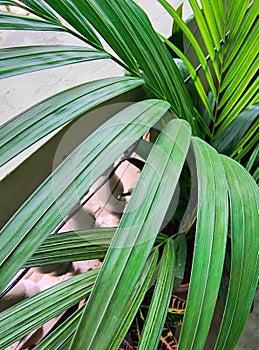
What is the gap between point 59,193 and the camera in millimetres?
338

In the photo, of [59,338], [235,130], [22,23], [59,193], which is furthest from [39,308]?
[235,130]

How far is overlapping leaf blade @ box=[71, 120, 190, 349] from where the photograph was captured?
0.99 feet

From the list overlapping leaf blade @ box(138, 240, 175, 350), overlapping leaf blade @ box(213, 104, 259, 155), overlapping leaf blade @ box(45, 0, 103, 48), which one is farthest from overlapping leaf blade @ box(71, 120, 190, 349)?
overlapping leaf blade @ box(213, 104, 259, 155)

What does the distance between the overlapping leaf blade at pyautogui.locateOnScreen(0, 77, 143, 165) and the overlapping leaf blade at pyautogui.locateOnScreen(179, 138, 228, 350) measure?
14 cm

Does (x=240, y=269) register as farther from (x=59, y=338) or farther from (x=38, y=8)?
(x=38, y=8)

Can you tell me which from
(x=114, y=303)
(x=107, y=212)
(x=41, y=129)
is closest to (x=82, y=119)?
(x=107, y=212)

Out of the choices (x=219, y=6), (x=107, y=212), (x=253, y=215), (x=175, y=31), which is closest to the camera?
(x=253, y=215)

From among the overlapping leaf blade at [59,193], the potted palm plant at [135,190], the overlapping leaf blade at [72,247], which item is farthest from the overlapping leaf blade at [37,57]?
the overlapping leaf blade at [72,247]

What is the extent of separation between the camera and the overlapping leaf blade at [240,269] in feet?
1.28

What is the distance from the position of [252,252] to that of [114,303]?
0.16 metres

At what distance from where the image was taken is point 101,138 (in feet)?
1.28

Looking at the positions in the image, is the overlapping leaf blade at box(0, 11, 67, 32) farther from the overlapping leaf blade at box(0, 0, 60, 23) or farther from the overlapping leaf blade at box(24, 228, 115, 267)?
the overlapping leaf blade at box(24, 228, 115, 267)

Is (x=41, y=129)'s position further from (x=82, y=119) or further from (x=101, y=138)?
(x=82, y=119)

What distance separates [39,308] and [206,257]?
216 millimetres
